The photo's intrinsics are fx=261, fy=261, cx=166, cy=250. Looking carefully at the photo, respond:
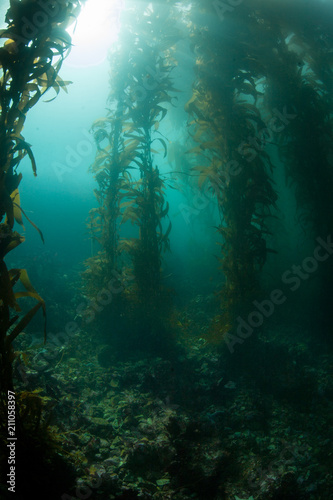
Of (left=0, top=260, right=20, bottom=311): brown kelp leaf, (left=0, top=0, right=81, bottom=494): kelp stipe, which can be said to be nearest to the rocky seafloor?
(left=0, top=0, right=81, bottom=494): kelp stipe

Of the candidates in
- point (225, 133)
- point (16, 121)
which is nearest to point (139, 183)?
point (225, 133)

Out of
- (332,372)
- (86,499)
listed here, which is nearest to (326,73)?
(332,372)

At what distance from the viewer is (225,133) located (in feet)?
15.2

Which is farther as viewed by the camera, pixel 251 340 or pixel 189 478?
pixel 251 340

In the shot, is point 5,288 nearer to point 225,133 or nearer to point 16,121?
point 16,121

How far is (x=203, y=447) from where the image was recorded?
2809mm

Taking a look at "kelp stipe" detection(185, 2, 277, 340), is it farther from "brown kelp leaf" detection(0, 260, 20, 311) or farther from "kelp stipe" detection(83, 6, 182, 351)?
"brown kelp leaf" detection(0, 260, 20, 311)

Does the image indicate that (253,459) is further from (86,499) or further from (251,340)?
(251,340)

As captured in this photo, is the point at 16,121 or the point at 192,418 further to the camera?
the point at 192,418

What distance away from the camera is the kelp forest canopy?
4.59 metres

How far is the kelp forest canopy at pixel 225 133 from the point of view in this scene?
459cm

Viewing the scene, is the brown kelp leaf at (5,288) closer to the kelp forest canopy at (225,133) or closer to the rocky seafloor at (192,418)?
the rocky seafloor at (192,418)

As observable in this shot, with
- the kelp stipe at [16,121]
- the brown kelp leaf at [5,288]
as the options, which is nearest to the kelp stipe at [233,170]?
the kelp stipe at [16,121]

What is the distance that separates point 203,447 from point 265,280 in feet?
14.5
